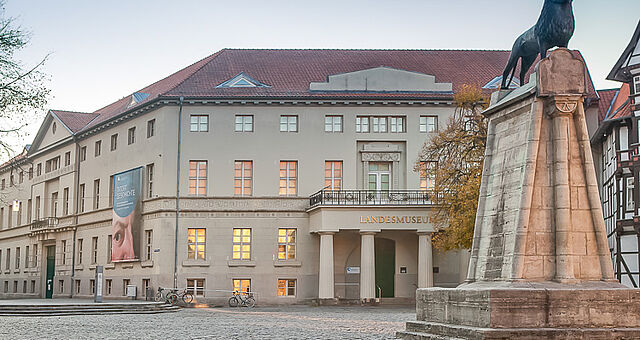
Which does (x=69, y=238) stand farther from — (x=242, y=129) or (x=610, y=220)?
(x=610, y=220)

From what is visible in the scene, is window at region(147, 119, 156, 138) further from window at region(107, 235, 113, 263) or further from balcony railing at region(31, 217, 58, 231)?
balcony railing at region(31, 217, 58, 231)

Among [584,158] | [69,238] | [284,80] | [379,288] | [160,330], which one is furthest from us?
[69,238]

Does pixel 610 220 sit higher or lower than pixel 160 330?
higher

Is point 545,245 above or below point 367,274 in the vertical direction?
above

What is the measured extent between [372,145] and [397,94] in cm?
323

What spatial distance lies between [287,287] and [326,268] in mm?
3981

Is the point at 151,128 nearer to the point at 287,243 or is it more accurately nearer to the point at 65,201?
the point at 287,243

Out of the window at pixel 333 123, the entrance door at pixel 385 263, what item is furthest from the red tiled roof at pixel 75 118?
the entrance door at pixel 385 263

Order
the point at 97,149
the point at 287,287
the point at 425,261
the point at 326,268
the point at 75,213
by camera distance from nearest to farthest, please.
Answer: the point at 425,261 → the point at 326,268 → the point at 287,287 → the point at 97,149 → the point at 75,213

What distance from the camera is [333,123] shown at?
48312 mm

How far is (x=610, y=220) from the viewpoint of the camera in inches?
1687

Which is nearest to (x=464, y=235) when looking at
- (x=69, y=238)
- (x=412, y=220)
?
(x=412, y=220)

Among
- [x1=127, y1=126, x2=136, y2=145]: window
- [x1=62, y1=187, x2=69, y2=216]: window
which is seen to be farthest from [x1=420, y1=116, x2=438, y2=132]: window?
[x1=62, y1=187, x2=69, y2=216]: window

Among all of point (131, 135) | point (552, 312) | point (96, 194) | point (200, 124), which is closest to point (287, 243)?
point (200, 124)
